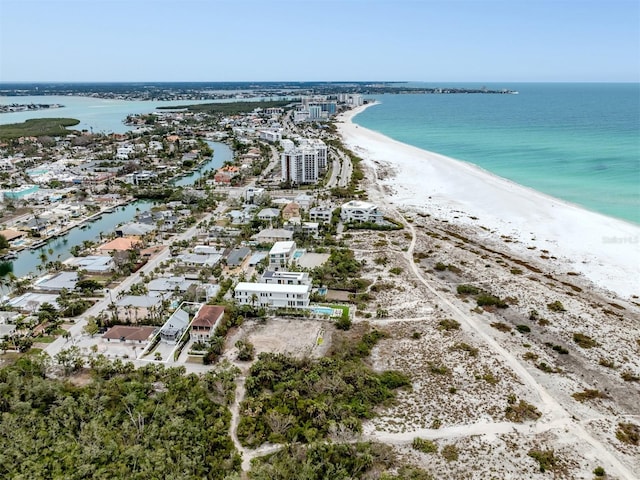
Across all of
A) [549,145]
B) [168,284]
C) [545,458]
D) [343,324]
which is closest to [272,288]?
[343,324]

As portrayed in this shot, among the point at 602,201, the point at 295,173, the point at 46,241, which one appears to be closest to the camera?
the point at 46,241

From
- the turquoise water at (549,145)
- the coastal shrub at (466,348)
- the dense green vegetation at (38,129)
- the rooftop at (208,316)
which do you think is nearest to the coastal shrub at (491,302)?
the coastal shrub at (466,348)

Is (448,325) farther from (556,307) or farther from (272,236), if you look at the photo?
(272,236)

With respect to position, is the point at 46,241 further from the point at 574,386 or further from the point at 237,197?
the point at 574,386

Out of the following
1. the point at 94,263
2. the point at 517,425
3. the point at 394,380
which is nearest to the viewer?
the point at 517,425

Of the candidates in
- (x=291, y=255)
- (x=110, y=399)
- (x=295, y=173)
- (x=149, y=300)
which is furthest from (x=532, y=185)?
(x=110, y=399)

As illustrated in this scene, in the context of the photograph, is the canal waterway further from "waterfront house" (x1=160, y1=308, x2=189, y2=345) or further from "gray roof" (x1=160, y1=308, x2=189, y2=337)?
"waterfront house" (x1=160, y1=308, x2=189, y2=345)

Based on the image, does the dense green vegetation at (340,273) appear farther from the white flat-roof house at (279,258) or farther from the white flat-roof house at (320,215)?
the white flat-roof house at (320,215)

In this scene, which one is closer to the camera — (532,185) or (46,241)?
(46,241)
